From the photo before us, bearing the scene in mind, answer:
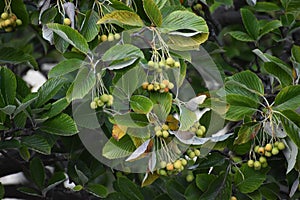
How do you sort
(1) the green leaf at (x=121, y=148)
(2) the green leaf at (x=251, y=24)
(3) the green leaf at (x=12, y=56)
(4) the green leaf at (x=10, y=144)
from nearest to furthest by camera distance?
(1) the green leaf at (x=121, y=148), (4) the green leaf at (x=10, y=144), (3) the green leaf at (x=12, y=56), (2) the green leaf at (x=251, y=24)

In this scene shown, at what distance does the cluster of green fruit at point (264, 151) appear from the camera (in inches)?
46.7

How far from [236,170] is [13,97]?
0.48 metres

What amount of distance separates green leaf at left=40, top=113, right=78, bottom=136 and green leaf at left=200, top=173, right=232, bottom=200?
0.97 feet

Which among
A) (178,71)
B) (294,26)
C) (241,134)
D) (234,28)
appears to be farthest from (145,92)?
(234,28)

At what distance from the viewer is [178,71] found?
112 cm

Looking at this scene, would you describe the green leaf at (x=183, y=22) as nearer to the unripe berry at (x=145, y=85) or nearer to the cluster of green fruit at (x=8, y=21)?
the unripe berry at (x=145, y=85)

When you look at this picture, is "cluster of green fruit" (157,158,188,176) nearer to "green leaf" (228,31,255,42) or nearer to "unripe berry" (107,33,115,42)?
"unripe berry" (107,33,115,42)

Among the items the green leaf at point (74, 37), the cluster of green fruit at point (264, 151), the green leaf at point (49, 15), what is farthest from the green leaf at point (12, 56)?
the cluster of green fruit at point (264, 151)

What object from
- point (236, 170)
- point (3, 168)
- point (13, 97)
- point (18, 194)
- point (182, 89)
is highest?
point (13, 97)

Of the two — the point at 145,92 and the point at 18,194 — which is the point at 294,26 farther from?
the point at 18,194

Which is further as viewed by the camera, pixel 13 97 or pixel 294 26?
pixel 294 26

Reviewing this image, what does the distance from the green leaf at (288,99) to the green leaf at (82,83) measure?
35cm

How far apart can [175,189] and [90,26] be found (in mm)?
436

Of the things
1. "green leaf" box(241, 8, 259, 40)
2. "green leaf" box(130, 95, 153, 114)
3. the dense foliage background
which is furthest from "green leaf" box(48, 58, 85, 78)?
"green leaf" box(241, 8, 259, 40)
